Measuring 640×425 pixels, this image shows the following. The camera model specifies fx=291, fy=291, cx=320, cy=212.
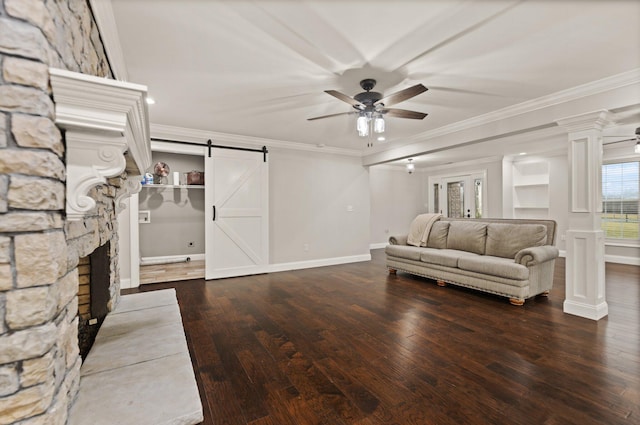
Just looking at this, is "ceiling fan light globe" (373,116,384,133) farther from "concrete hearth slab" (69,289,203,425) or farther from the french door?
the french door

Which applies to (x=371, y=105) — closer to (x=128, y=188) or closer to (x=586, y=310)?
(x=128, y=188)

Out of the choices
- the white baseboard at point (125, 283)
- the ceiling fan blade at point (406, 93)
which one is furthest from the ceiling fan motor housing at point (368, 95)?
the white baseboard at point (125, 283)

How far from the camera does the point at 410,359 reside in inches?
87.3

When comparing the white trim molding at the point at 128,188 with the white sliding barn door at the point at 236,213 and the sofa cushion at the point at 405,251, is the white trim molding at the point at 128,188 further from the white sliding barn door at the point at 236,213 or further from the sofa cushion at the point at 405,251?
the sofa cushion at the point at 405,251

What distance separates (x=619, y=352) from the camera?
89.6 inches

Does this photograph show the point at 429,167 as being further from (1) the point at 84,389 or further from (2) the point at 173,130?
(1) the point at 84,389

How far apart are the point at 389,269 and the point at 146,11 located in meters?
4.61

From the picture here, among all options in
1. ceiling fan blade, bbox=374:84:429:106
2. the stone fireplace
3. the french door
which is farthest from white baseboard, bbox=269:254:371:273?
the stone fireplace

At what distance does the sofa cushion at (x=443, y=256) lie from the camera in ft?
13.4

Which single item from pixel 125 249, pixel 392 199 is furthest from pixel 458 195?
pixel 125 249

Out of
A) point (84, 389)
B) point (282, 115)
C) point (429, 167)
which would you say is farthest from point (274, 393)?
point (429, 167)

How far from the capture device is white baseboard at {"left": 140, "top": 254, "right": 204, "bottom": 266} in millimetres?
5654

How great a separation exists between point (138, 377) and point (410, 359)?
1.79 metres

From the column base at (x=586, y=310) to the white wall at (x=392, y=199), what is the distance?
5253 mm
